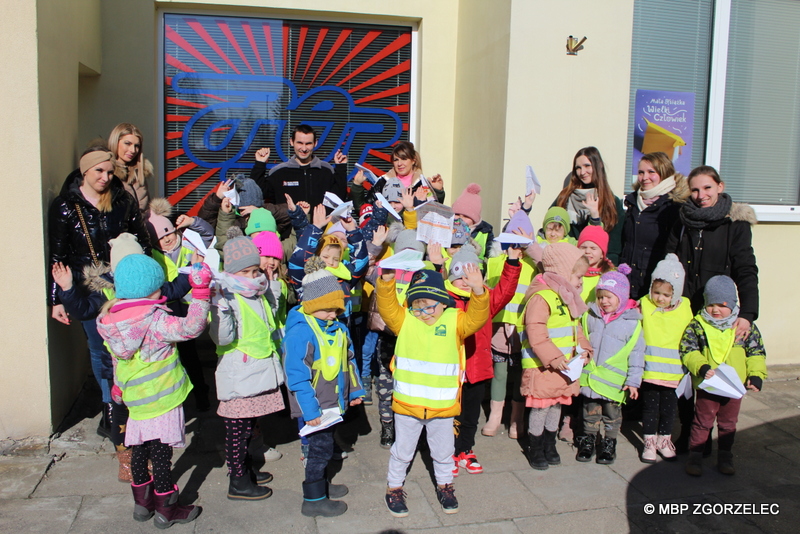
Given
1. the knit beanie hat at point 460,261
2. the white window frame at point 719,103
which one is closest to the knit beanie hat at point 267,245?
the knit beanie hat at point 460,261

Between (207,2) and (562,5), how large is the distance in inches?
131

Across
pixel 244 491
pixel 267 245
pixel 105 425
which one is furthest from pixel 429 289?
pixel 105 425

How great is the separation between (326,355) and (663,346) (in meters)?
2.34

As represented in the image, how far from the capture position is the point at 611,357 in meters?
4.20

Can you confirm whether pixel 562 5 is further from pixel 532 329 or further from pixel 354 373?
pixel 354 373

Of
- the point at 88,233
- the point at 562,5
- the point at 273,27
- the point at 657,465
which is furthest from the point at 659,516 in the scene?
the point at 273,27

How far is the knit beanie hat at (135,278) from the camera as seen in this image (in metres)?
3.19

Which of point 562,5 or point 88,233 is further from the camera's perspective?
point 562,5

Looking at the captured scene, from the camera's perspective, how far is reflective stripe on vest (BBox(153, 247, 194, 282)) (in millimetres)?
4473

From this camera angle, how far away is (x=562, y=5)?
5652 mm

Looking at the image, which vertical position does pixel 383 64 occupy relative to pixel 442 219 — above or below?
above

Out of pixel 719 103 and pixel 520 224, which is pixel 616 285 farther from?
pixel 719 103

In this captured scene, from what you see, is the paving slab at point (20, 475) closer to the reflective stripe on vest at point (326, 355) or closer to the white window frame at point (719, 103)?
the reflective stripe on vest at point (326, 355)

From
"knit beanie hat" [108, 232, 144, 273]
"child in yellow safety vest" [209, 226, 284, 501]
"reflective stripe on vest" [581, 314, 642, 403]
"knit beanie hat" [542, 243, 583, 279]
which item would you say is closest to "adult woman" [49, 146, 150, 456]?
"knit beanie hat" [108, 232, 144, 273]
